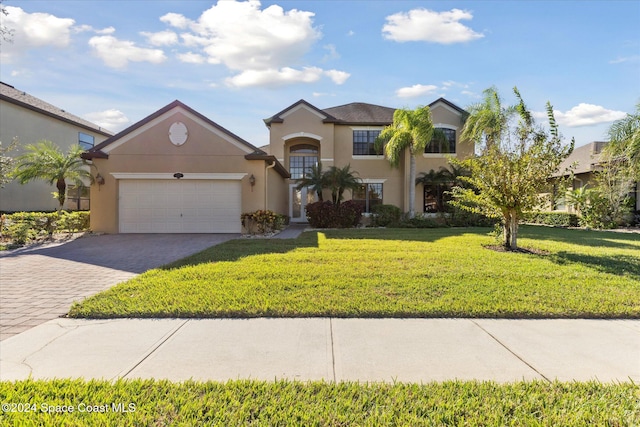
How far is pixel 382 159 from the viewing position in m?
22.2

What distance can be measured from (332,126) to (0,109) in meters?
17.6

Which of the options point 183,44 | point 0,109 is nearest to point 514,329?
point 183,44

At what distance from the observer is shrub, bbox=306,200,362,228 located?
61.0 ft

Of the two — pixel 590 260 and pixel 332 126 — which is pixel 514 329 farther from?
pixel 332 126

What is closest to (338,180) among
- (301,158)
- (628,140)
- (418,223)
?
(301,158)

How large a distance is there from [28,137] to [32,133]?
39cm

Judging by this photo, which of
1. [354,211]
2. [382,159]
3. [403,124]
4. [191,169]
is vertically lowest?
[354,211]

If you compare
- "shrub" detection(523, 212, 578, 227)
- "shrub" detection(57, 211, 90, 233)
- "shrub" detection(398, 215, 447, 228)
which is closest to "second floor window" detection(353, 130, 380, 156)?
"shrub" detection(398, 215, 447, 228)

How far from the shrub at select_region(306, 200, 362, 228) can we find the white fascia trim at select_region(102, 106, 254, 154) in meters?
4.96

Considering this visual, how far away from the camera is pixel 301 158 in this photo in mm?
23172

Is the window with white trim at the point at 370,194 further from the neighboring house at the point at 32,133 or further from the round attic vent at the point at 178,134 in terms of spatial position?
the neighboring house at the point at 32,133

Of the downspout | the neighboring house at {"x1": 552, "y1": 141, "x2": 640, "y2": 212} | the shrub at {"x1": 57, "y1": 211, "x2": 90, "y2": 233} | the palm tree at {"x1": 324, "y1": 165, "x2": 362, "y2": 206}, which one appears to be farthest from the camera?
the neighboring house at {"x1": 552, "y1": 141, "x2": 640, "y2": 212}

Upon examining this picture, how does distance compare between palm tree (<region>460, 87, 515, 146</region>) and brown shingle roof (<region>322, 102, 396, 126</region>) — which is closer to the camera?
palm tree (<region>460, 87, 515, 146</region>)

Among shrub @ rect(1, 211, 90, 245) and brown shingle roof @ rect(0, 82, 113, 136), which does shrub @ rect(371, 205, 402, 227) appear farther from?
brown shingle roof @ rect(0, 82, 113, 136)
